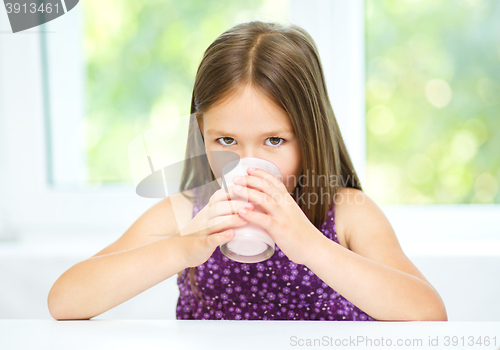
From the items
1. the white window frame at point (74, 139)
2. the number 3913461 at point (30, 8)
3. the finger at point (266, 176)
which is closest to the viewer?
the finger at point (266, 176)

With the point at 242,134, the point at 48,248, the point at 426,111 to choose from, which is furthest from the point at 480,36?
the point at 48,248

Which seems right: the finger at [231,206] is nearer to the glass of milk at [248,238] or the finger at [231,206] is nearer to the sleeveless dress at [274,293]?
the glass of milk at [248,238]

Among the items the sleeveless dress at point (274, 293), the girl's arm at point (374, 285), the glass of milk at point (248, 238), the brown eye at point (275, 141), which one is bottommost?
the sleeveless dress at point (274, 293)

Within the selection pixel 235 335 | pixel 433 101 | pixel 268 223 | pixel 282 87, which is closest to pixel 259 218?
pixel 268 223

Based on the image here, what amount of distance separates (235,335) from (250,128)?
0.97 ft

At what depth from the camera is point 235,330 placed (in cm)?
45

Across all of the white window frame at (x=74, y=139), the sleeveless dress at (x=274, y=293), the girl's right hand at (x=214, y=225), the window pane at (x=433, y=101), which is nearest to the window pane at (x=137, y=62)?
the white window frame at (x=74, y=139)

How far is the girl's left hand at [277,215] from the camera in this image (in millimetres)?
495

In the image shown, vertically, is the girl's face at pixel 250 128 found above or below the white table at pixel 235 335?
above

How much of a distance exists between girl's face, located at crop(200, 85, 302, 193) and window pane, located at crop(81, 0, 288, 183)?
0.58m

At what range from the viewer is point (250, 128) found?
23.9 inches

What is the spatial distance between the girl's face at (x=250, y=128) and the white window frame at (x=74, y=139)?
51 cm

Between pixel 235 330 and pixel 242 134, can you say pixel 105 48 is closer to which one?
pixel 242 134

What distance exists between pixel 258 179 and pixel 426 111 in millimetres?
861
